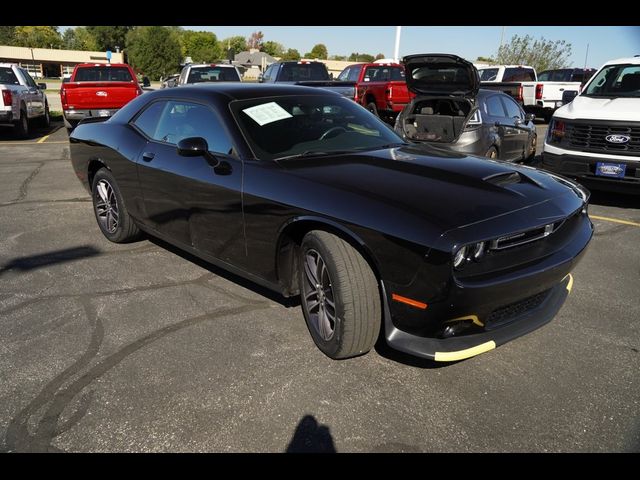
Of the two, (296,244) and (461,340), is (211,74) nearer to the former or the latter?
(296,244)

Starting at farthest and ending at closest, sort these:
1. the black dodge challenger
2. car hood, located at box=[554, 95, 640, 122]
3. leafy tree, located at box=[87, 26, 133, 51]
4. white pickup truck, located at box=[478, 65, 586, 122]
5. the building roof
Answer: leafy tree, located at box=[87, 26, 133, 51], the building roof, white pickup truck, located at box=[478, 65, 586, 122], car hood, located at box=[554, 95, 640, 122], the black dodge challenger

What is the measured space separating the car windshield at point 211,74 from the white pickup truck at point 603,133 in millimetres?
9091

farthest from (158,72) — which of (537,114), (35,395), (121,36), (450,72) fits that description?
(35,395)

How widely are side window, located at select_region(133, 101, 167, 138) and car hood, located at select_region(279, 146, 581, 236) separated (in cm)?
167

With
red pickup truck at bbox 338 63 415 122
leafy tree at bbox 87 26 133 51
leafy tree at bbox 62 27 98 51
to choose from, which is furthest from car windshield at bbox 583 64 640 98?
leafy tree at bbox 62 27 98 51

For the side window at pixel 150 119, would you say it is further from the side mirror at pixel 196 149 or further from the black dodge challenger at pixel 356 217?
the side mirror at pixel 196 149

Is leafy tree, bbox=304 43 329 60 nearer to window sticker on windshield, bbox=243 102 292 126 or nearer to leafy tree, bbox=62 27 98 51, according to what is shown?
leafy tree, bbox=62 27 98 51

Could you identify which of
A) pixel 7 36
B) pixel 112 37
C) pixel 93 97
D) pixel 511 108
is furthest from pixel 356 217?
pixel 7 36

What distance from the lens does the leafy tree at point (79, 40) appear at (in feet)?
302

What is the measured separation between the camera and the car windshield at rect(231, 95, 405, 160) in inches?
137

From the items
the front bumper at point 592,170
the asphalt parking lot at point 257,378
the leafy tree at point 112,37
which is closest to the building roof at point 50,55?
the leafy tree at point 112,37

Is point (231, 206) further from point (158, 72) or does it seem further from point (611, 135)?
point (158, 72)
